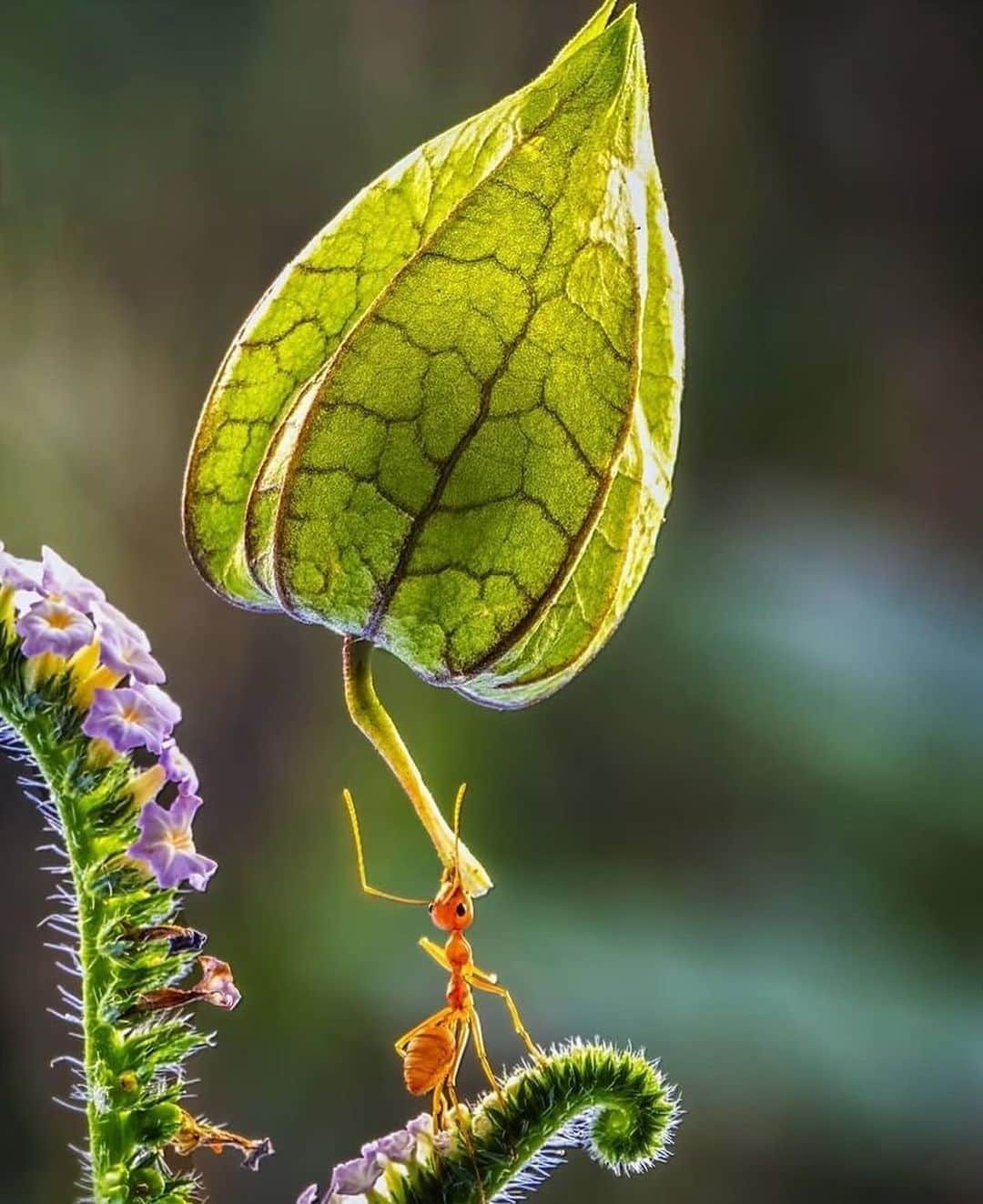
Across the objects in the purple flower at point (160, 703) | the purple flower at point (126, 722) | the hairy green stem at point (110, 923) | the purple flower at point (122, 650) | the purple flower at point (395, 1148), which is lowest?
the purple flower at point (395, 1148)

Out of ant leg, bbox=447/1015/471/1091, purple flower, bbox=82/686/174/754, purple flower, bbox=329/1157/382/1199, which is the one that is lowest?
ant leg, bbox=447/1015/471/1091

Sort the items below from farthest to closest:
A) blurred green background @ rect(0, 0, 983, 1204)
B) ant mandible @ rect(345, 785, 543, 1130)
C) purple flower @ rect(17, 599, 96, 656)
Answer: blurred green background @ rect(0, 0, 983, 1204) → ant mandible @ rect(345, 785, 543, 1130) → purple flower @ rect(17, 599, 96, 656)

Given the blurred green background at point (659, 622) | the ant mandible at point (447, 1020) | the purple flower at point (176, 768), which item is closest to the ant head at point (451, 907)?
the ant mandible at point (447, 1020)

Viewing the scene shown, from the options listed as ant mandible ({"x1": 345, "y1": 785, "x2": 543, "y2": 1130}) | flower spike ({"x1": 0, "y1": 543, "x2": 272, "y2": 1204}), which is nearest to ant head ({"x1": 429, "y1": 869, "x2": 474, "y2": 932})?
ant mandible ({"x1": 345, "y1": 785, "x2": 543, "y2": 1130})

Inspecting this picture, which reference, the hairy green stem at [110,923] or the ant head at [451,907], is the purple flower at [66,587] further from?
the ant head at [451,907]

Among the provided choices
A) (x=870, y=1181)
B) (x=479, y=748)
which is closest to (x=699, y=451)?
(x=479, y=748)

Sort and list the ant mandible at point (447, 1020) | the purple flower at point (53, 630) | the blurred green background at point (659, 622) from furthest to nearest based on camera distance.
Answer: the blurred green background at point (659, 622), the ant mandible at point (447, 1020), the purple flower at point (53, 630)

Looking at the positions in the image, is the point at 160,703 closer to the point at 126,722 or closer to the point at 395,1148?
the point at 126,722

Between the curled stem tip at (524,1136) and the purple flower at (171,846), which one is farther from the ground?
the purple flower at (171,846)

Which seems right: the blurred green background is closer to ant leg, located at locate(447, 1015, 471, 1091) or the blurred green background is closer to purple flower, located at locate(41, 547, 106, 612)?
ant leg, located at locate(447, 1015, 471, 1091)
